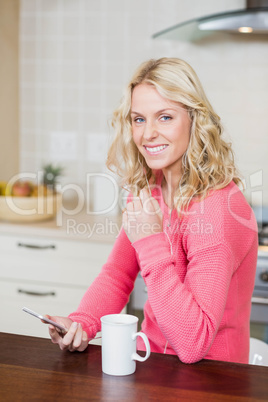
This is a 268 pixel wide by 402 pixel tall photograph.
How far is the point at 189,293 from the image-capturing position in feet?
3.67

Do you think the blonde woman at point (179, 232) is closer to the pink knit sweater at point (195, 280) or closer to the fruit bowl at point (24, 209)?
the pink knit sweater at point (195, 280)

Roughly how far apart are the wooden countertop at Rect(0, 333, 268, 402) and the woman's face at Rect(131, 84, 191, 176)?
1.67 ft

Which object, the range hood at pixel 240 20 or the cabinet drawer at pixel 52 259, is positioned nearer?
the range hood at pixel 240 20

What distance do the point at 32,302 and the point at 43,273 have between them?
15 centimetres

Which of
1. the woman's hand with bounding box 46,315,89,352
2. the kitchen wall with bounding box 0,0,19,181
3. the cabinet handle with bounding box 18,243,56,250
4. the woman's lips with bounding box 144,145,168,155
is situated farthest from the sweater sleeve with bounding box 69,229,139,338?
the kitchen wall with bounding box 0,0,19,181

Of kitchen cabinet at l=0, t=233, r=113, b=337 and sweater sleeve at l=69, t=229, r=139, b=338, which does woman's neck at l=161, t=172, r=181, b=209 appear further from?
kitchen cabinet at l=0, t=233, r=113, b=337

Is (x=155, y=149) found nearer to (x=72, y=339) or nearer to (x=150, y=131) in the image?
(x=150, y=131)

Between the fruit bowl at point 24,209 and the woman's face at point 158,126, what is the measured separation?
125cm

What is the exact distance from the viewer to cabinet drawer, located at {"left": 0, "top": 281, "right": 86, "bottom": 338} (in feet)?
7.90

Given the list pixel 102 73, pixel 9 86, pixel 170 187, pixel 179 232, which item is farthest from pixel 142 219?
pixel 9 86

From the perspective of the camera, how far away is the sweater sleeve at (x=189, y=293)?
1090 mm

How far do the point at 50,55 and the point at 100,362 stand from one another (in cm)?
219

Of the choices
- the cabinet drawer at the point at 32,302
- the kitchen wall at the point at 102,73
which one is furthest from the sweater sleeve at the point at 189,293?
the kitchen wall at the point at 102,73

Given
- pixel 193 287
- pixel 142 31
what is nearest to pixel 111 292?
pixel 193 287
